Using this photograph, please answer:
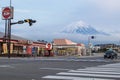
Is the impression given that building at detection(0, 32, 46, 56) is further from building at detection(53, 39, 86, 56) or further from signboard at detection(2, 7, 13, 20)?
building at detection(53, 39, 86, 56)

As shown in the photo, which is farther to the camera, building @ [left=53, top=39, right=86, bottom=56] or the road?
building @ [left=53, top=39, right=86, bottom=56]

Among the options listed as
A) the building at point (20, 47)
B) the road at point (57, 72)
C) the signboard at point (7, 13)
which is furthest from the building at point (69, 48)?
the road at point (57, 72)

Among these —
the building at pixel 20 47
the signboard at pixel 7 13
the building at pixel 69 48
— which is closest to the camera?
the signboard at pixel 7 13

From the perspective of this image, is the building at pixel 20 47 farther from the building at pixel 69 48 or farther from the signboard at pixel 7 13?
the building at pixel 69 48

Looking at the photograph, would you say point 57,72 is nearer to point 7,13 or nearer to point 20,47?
point 7,13

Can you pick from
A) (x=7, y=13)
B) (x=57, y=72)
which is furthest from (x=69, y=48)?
(x=57, y=72)

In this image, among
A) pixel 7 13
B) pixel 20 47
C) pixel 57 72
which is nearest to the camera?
pixel 57 72

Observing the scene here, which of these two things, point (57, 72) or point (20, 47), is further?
point (20, 47)

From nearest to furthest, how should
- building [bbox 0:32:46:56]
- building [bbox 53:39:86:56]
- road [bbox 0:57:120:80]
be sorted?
road [bbox 0:57:120:80] → building [bbox 0:32:46:56] → building [bbox 53:39:86:56]

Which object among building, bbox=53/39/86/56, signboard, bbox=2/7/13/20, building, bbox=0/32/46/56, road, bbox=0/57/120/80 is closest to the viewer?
road, bbox=0/57/120/80

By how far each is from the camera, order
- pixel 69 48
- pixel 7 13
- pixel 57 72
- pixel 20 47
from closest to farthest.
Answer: pixel 57 72 < pixel 7 13 < pixel 20 47 < pixel 69 48

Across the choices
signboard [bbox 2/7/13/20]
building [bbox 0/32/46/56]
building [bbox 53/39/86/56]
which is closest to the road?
signboard [bbox 2/7/13/20]

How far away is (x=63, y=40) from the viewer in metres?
139

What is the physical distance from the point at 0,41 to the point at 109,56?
A: 24.2 metres
